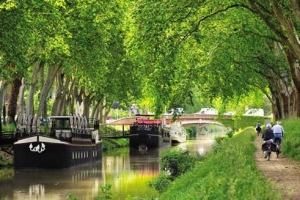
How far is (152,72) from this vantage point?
3055 centimetres

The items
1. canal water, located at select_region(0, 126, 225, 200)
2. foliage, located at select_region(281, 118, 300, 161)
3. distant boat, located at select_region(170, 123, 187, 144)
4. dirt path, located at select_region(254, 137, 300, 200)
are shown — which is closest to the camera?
dirt path, located at select_region(254, 137, 300, 200)

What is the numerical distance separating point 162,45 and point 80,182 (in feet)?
45.8

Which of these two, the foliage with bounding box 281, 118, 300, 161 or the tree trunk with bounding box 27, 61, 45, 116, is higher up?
the tree trunk with bounding box 27, 61, 45, 116

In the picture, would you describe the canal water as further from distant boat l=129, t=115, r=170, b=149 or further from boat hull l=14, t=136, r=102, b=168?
distant boat l=129, t=115, r=170, b=149

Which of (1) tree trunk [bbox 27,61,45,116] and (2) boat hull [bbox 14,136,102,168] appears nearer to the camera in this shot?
(2) boat hull [bbox 14,136,102,168]

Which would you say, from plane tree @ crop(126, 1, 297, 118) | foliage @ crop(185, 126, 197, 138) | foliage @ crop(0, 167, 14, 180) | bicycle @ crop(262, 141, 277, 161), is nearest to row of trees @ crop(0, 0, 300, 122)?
plane tree @ crop(126, 1, 297, 118)

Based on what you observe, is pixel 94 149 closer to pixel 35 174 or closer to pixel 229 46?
pixel 35 174

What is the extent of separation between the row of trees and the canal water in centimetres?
433

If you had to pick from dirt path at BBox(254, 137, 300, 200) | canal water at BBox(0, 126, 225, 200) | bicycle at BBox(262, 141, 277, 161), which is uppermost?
bicycle at BBox(262, 141, 277, 161)

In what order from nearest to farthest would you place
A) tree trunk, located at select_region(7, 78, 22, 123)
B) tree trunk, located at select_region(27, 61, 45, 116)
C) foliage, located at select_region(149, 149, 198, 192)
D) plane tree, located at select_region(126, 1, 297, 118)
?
plane tree, located at select_region(126, 1, 297, 118)
foliage, located at select_region(149, 149, 198, 192)
tree trunk, located at select_region(27, 61, 45, 116)
tree trunk, located at select_region(7, 78, 22, 123)

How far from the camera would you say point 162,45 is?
89.0ft

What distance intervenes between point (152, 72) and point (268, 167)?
6790 mm

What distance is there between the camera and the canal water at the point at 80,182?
3245 centimetres

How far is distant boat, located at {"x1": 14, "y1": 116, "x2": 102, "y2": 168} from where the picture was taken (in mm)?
45812
